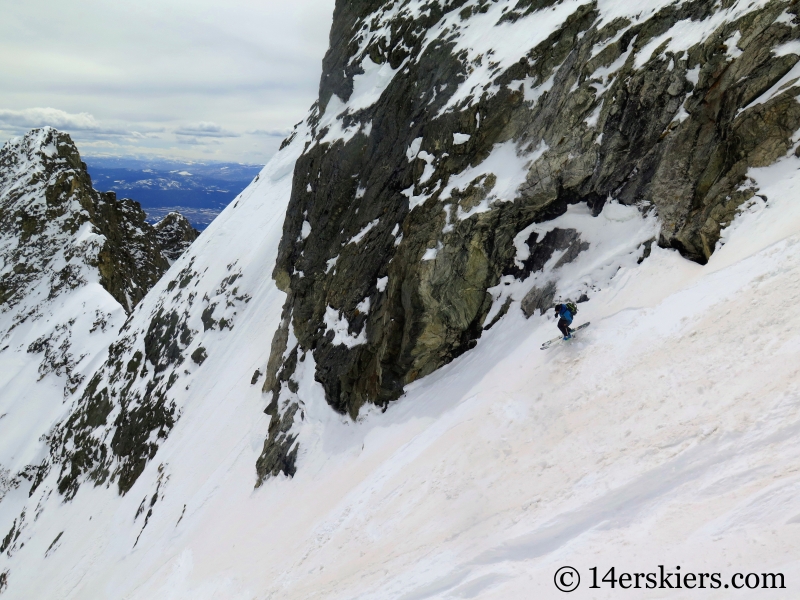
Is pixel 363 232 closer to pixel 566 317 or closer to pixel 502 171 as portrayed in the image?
pixel 502 171

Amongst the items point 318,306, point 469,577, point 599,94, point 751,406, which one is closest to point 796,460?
point 751,406

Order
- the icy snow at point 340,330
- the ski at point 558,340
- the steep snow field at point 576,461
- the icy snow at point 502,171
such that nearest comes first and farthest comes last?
the steep snow field at point 576,461 → the ski at point 558,340 → the icy snow at point 502,171 → the icy snow at point 340,330

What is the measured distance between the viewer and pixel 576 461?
8617 mm

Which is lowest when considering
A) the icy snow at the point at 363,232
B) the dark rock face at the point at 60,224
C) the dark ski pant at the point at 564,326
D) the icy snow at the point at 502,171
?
the dark ski pant at the point at 564,326

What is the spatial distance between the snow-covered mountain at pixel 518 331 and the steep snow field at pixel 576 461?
48 millimetres

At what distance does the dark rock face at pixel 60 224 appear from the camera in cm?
6694

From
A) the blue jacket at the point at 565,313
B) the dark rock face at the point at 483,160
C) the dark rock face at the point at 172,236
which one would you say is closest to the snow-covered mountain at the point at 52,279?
the dark rock face at the point at 172,236

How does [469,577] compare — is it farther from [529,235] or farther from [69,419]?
[69,419]

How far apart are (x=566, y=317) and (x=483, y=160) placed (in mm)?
7236

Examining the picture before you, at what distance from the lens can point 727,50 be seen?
34.4ft

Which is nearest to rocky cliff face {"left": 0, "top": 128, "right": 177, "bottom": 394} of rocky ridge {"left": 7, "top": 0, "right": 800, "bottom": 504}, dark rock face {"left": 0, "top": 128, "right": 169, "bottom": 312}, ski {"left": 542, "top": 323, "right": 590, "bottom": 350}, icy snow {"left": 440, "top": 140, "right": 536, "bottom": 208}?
dark rock face {"left": 0, "top": 128, "right": 169, "bottom": 312}

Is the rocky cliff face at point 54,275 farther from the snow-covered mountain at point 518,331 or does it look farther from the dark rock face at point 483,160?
the dark rock face at point 483,160

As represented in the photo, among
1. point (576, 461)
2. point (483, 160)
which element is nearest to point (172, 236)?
point (483, 160)

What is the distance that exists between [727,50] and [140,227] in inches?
3672
